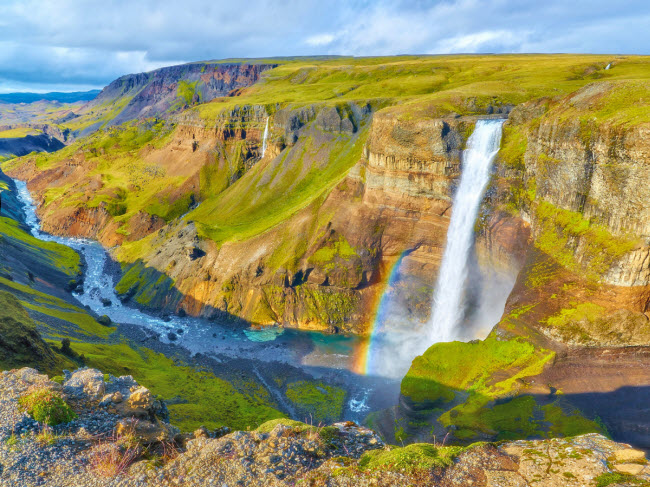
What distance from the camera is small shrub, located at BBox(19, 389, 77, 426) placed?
59.3 feet

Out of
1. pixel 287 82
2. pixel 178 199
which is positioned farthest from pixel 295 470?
pixel 287 82

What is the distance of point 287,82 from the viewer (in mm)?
170125

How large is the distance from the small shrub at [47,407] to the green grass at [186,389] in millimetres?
15287

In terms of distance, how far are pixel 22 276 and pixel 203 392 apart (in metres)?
43.2

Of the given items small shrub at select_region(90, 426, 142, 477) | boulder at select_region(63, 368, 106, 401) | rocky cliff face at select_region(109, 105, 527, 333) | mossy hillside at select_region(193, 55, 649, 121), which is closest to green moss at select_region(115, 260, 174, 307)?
rocky cliff face at select_region(109, 105, 527, 333)

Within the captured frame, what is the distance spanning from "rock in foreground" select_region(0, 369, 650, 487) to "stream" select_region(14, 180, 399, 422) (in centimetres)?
2654

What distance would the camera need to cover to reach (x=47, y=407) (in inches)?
717

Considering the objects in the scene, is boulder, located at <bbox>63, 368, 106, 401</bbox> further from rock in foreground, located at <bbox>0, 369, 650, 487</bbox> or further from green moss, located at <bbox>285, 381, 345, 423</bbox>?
green moss, located at <bbox>285, 381, 345, 423</bbox>

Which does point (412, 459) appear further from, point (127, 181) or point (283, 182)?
point (127, 181)

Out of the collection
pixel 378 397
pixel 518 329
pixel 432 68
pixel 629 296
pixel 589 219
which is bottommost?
pixel 378 397

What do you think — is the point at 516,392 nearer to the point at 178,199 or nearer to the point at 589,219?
the point at 589,219

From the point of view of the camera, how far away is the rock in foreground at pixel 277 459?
48.9ft

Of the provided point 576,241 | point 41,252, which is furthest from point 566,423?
point 41,252

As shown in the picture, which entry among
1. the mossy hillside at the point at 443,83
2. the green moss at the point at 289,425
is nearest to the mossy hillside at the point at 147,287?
the mossy hillside at the point at 443,83
